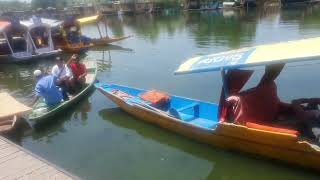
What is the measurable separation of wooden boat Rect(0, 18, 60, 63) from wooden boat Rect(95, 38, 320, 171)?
12.3 m

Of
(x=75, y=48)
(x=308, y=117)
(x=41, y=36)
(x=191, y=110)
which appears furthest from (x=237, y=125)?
(x=41, y=36)

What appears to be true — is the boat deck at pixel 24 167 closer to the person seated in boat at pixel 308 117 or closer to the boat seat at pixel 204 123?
the boat seat at pixel 204 123

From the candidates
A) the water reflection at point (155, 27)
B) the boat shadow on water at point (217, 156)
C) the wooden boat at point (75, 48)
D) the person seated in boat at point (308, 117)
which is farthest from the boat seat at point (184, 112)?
the water reflection at point (155, 27)

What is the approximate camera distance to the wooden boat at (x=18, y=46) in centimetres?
2058

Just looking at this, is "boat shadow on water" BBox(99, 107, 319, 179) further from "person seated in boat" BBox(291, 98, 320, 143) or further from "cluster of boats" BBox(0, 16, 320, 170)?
"person seated in boat" BBox(291, 98, 320, 143)

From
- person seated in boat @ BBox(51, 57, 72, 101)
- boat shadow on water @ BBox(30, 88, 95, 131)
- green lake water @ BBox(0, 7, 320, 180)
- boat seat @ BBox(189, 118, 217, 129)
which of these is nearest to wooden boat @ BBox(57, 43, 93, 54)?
green lake water @ BBox(0, 7, 320, 180)

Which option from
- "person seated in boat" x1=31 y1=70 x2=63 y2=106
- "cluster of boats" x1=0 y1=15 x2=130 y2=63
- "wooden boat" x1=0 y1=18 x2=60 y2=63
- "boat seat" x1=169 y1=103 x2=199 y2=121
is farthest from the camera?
"cluster of boats" x1=0 y1=15 x2=130 y2=63

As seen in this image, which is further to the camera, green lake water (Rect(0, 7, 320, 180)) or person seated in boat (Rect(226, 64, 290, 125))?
green lake water (Rect(0, 7, 320, 180))

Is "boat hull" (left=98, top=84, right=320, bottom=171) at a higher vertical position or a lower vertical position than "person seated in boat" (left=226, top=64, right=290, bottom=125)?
lower

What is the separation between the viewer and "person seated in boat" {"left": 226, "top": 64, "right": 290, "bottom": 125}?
7.72 metres

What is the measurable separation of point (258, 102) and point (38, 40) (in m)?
17.2

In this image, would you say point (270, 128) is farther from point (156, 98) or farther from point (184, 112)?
point (156, 98)

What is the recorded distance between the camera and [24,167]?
7098mm

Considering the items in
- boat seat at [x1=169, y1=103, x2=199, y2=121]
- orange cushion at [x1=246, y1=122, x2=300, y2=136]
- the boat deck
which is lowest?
the boat deck
